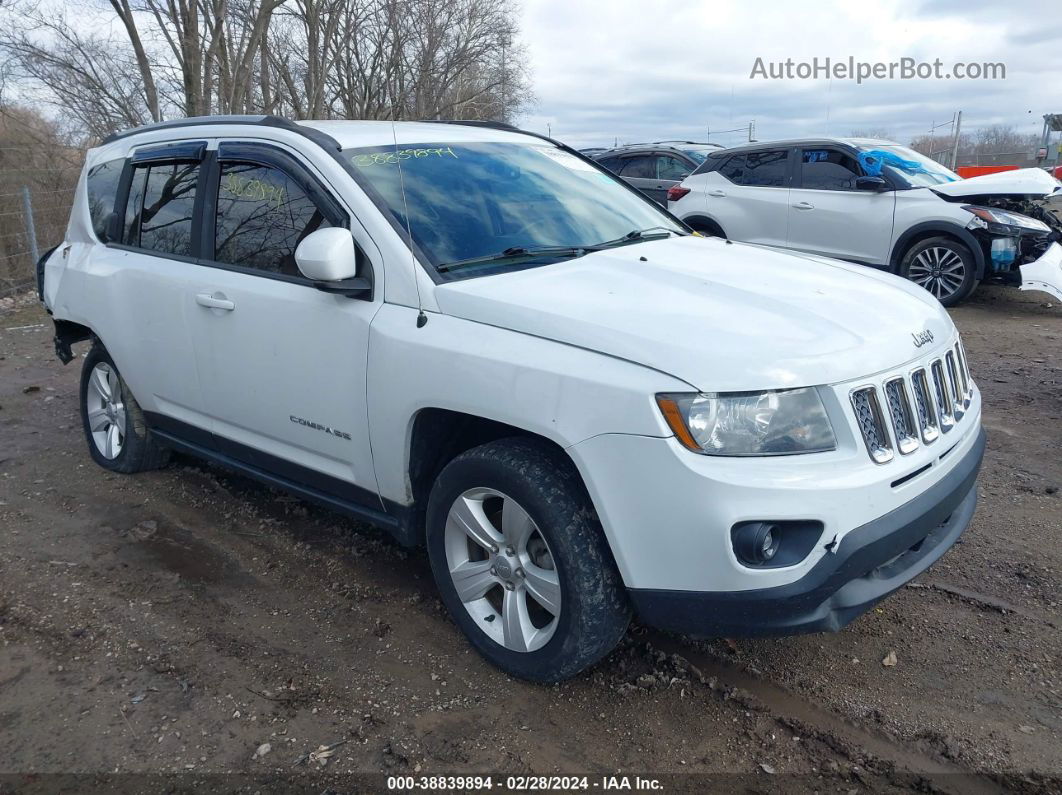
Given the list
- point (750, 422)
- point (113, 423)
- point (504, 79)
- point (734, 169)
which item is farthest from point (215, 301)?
point (504, 79)

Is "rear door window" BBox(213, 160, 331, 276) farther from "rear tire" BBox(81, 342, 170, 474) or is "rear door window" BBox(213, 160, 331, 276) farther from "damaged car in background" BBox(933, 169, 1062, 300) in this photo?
"damaged car in background" BBox(933, 169, 1062, 300)

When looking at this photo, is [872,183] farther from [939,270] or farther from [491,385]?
[491,385]

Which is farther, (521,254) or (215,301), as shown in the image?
(215,301)

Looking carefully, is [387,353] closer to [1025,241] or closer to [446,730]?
[446,730]

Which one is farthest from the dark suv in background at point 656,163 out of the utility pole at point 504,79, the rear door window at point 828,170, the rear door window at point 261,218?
the utility pole at point 504,79

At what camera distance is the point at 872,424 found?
2547mm

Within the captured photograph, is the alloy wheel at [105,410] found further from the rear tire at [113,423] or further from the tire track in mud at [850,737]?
the tire track in mud at [850,737]

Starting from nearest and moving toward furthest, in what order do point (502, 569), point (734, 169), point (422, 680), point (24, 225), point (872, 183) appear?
point (502, 569) < point (422, 680) < point (872, 183) < point (734, 169) < point (24, 225)

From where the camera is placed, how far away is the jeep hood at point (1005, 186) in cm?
866

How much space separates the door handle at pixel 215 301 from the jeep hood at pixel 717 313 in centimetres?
122

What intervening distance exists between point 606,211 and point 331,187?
128 centimetres

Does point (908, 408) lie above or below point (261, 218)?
below

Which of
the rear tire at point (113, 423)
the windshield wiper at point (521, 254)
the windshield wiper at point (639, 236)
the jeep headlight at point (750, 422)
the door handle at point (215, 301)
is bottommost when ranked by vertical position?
the rear tire at point (113, 423)

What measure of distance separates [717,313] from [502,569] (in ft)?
3.72
